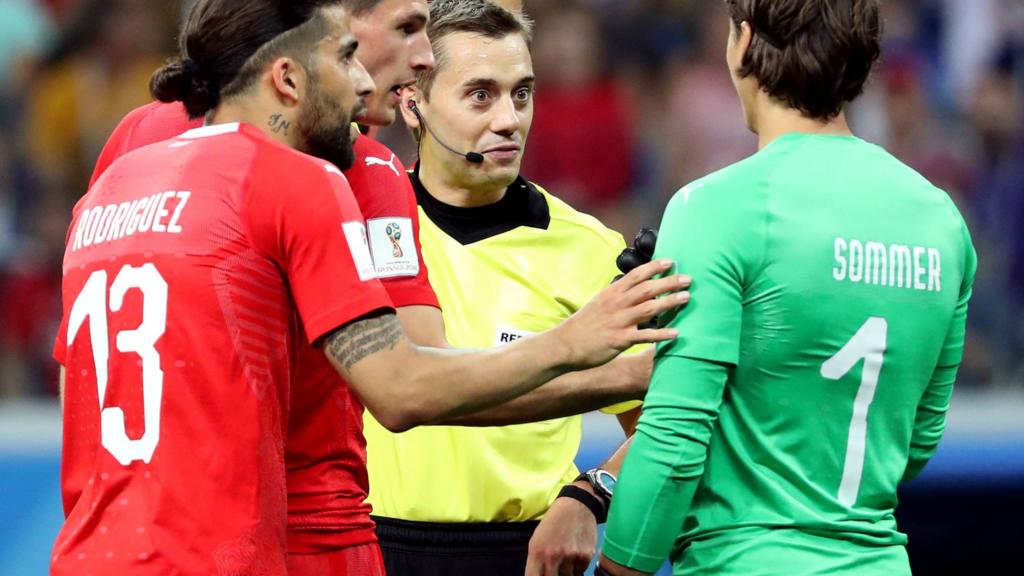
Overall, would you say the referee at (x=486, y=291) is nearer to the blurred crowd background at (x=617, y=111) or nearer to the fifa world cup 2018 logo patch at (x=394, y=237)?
the fifa world cup 2018 logo patch at (x=394, y=237)

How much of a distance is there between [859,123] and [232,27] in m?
6.51

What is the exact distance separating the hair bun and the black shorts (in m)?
1.35

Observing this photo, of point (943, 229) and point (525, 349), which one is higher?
point (943, 229)

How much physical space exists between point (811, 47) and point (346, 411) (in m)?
1.21

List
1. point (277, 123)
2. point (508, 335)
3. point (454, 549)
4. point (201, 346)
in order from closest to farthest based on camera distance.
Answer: point (201, 346), point (277, 123), point (454, 549), point (508, 335)

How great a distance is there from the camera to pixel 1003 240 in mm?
8273

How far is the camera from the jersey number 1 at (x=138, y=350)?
2.74 m

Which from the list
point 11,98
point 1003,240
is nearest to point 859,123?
point 1003,240

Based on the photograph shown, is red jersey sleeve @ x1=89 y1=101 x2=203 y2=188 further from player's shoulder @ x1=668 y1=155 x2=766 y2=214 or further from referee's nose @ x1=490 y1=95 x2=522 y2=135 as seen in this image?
player's shoulder @ x1=668 y1=155 x2=766 y2=214

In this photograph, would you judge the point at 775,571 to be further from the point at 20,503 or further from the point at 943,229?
the point at 20,503

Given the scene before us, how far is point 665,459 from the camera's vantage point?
9.12ft

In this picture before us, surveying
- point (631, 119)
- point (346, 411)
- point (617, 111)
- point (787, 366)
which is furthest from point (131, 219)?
point (631, 119)

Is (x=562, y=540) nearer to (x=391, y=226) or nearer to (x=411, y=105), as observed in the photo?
(x=391, y=226)

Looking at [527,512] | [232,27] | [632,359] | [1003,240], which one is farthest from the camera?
[1003,240]
